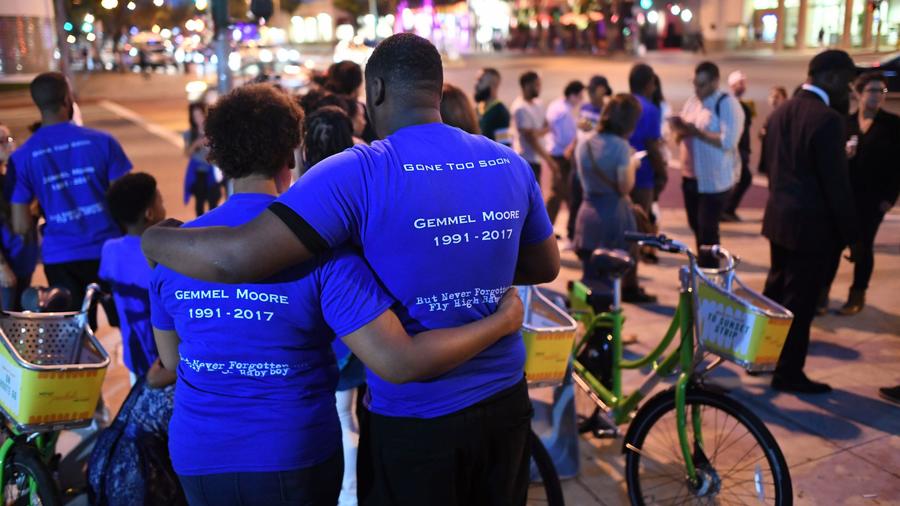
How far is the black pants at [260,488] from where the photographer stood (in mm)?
2154

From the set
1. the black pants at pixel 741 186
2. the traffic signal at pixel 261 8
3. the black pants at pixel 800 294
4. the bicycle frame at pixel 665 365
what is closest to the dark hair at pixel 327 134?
the bicycle frame at pixel 665 365

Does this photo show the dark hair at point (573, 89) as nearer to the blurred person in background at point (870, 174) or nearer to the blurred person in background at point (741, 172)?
the blurred person in background at point (741, 172)

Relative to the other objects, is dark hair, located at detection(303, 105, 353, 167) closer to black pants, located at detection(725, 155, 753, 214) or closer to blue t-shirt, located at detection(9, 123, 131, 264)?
blue t-shirt, located at detection(9, 123, 131, 264)

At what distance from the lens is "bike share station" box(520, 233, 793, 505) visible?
3.50 meters

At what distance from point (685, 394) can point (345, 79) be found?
3.69 meters

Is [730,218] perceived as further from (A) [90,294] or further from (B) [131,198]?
(A) [90,294]

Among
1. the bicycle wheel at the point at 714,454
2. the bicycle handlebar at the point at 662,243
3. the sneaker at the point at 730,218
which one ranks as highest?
the bicycle handlebar at the point at 662,243

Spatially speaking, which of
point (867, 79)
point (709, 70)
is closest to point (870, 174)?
point (867, 79)

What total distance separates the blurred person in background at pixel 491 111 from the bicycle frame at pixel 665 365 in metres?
3.69

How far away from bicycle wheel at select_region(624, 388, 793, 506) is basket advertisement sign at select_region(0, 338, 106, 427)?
227 centimetres

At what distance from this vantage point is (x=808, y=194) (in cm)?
513

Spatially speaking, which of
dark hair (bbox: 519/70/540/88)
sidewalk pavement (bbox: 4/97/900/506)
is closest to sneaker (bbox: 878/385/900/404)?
sidewalk pavement (bbox: 4/97/900/506)

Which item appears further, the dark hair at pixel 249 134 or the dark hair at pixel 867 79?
the dark hair at pixel 867 79

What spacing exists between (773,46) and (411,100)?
135ft
